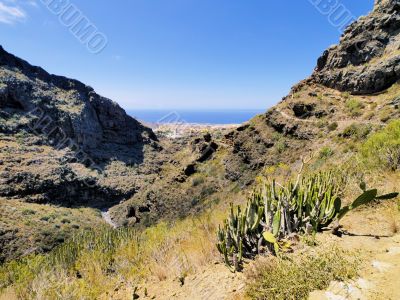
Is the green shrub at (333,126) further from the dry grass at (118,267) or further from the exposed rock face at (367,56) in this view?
the dry grass at (118,267)

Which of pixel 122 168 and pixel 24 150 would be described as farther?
pixel 122 168

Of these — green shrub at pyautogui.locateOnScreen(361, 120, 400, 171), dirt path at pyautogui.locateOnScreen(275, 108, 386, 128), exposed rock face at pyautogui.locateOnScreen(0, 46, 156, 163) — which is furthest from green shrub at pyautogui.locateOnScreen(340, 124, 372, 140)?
exposed rock face at pyautogui.locateOnScreen(0, 46, 156, 163)

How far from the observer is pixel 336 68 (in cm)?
2752

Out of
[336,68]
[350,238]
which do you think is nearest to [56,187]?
Answer: [336,68]

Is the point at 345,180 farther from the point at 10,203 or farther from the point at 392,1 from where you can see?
the point at 10,203

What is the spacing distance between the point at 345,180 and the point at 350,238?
2544 millimetres

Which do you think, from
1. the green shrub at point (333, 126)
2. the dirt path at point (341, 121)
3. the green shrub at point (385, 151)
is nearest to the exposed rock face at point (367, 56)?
the dirt path at point (341, 121)

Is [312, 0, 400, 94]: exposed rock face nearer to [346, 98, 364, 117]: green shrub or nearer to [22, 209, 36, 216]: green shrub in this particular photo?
[346, 98, 364, 117]: green shrub

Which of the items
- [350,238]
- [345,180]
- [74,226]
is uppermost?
[345,180]

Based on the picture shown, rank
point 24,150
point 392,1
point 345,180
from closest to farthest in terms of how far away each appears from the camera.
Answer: point 345,180
point 392,1
point 24,150

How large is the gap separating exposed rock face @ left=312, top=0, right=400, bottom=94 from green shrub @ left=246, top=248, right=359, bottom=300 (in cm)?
2235

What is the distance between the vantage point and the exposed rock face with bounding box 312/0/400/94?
22469 millimetres

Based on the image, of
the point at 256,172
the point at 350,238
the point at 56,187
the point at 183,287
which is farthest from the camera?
the point at 56,187

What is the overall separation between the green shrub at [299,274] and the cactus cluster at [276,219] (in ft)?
1.75
